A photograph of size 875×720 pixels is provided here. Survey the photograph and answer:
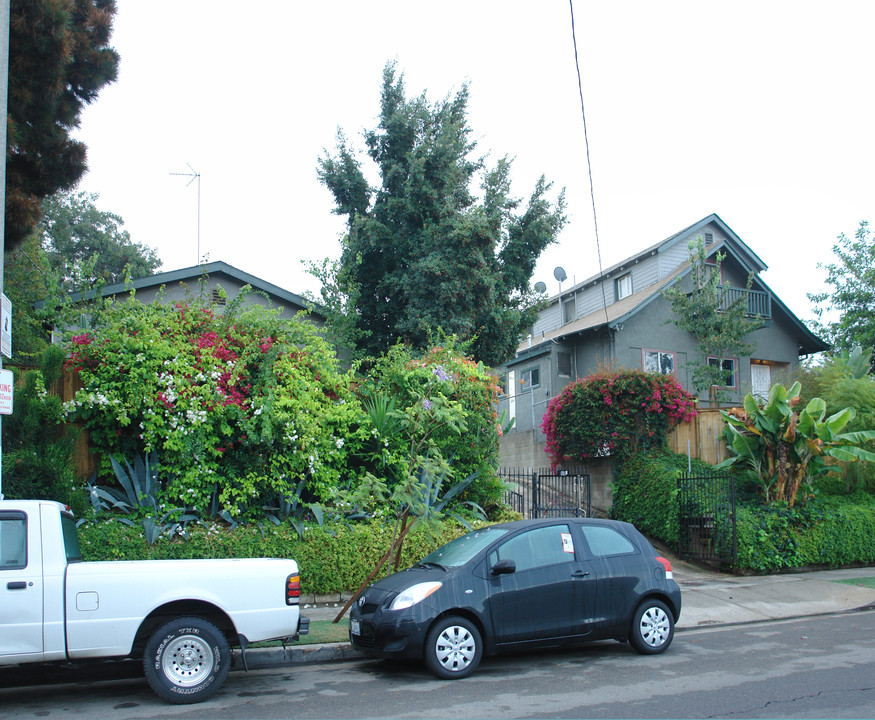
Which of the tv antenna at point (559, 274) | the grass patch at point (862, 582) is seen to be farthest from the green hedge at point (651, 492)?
the tv antenna at point (559, 274)

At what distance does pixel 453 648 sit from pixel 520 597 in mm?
881

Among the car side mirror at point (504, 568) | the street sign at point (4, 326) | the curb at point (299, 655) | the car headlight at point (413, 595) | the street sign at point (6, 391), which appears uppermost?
the street sign at point (4, 326)

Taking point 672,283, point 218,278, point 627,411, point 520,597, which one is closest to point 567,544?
point 520,597

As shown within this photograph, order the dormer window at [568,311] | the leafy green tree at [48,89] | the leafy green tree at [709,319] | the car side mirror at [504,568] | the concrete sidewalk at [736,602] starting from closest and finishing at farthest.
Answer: the car side mirror at [504,568], the concrete sidewalk at [736,602], the leafy green tree at [48,89], the leafy green tree at [709,319], the dormer window at [568,311]

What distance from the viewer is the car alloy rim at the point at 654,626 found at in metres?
8.15

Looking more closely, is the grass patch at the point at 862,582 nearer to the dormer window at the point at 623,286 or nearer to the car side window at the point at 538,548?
the car side window at the point at 538,548

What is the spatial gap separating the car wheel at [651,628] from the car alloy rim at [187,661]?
14.6 feet

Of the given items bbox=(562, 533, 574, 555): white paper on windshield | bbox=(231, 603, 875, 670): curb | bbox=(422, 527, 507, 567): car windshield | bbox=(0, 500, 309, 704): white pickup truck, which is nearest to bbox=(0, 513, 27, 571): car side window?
bbox=(0, 500, 309, 704): white pickup truck

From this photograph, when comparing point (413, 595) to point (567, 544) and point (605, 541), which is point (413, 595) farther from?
point (605, 541)

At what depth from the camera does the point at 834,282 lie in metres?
28.3

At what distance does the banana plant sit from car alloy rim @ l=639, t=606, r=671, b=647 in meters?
7.17

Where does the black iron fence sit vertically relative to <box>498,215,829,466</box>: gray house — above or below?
below

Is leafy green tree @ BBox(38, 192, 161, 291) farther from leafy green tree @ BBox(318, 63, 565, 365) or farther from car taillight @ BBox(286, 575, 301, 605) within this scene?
car taillight @ BBox(286, 575, 301, 605)

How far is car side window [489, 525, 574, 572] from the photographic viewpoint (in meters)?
7.91
